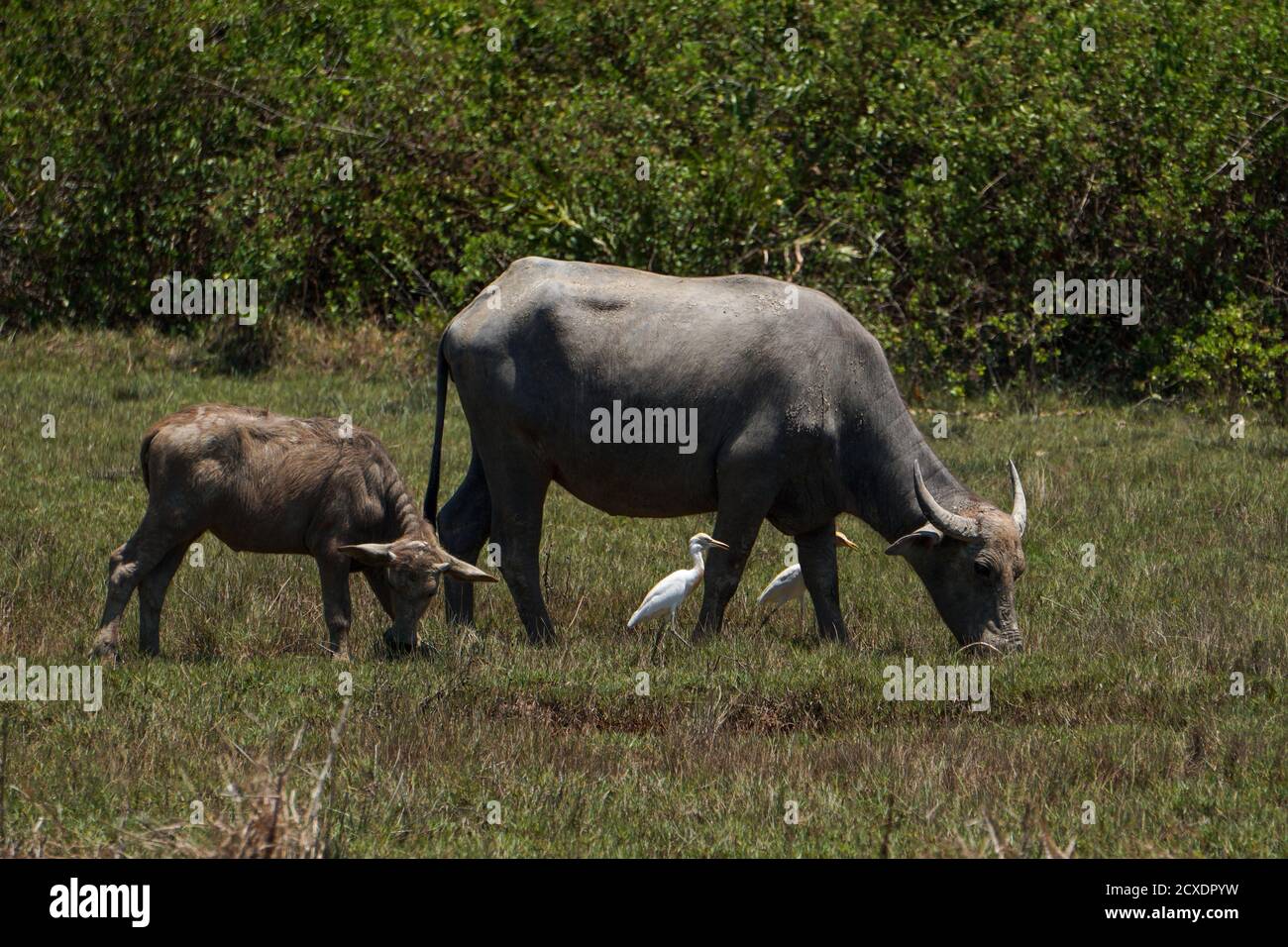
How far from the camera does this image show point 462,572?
8578mm

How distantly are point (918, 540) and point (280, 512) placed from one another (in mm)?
3131

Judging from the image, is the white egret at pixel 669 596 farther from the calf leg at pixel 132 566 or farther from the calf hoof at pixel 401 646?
the calf leg at pixel 132 566

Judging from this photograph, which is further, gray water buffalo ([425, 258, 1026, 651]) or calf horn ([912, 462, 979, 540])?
gray water buffalo ([425, 258, 1026, 651])

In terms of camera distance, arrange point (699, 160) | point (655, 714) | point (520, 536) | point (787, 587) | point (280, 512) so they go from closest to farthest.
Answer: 1. point (655, 714)
2. point (280, 512)
3. point (520, 536)
4. point (787, 587)
5. point (699, 160)

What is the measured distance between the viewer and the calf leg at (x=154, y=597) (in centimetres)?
859

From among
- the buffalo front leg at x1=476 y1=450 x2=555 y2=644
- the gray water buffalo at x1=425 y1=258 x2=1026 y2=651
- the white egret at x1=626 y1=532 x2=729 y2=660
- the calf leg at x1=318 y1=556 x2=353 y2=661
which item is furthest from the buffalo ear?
the calf leg at x1=318 y1=556 x2=353 y2=661

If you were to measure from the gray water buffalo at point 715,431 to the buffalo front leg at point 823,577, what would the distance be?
1 centimetres

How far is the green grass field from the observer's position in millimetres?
6391

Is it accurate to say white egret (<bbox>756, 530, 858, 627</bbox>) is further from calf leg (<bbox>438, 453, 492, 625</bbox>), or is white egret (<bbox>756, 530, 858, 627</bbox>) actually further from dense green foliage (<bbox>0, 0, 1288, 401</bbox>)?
dense green foliage (<bbox>0, 0, 1288, 401</bbox>)

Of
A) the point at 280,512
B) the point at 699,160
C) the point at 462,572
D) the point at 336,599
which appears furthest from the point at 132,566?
the point at 699,160

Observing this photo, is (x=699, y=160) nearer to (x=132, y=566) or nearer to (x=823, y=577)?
(x=823, y=577)

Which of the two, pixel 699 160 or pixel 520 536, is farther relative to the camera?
pixel 699 160

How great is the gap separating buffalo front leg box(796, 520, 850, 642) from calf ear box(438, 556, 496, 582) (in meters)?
1.80

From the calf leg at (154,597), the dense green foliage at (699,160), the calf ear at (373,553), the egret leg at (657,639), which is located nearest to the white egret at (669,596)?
the egret leg at (657,639)
